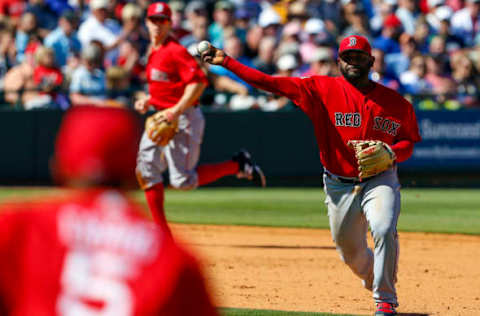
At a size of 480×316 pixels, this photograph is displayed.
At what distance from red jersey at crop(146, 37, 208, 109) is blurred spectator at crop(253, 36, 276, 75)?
6611 mm

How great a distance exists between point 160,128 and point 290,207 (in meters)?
4.91

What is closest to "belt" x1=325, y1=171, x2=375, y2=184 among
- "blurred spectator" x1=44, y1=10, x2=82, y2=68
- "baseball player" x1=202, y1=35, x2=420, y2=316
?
"baseball player" x1=202, y1=35, x2=420, y2=316

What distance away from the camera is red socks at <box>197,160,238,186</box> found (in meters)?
9.90

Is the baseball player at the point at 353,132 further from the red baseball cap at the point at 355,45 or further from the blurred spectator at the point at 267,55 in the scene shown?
the blurred spectator at the point at 267,55

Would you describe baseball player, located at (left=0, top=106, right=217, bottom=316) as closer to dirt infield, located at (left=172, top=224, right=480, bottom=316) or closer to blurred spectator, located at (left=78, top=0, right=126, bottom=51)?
dirt infield, located at (left=172, top=224, right=480, bottom=316)

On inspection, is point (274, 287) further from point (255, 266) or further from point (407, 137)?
point (407, 137)

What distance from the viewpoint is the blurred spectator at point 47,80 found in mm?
14634

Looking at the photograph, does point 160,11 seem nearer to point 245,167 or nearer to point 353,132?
point 245,167

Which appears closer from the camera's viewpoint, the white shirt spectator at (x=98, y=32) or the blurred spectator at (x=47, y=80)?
the blurred spectator at (x=47, y=80)

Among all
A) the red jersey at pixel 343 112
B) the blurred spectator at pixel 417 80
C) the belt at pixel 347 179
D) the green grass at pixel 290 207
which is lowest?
the green grass at pixel 290 207

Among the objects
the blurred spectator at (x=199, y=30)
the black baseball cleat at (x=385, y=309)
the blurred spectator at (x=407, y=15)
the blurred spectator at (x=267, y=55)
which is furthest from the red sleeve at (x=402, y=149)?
the blurred spectator at (x=407, y=15)

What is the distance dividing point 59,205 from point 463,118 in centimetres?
1477

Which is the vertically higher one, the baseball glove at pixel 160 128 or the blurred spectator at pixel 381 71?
the baseball glove at pixel 160 128

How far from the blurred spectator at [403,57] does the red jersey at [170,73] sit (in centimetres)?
853
